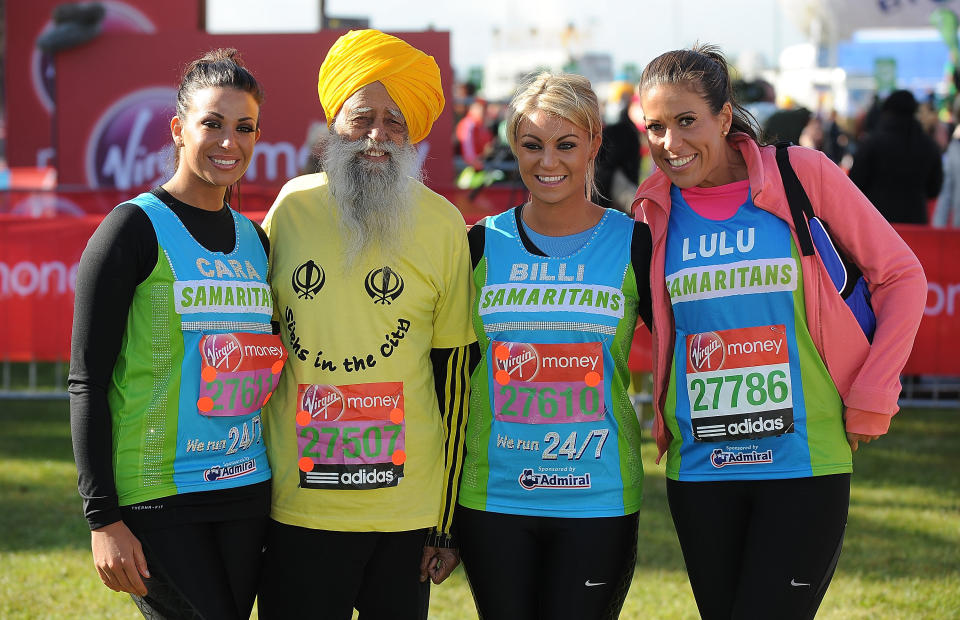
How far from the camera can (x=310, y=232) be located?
2.94 m

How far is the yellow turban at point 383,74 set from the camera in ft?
9.87

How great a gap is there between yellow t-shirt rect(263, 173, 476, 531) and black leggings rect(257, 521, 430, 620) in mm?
52

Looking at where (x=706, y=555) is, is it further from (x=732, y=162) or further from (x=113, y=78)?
(x=113, y=78)

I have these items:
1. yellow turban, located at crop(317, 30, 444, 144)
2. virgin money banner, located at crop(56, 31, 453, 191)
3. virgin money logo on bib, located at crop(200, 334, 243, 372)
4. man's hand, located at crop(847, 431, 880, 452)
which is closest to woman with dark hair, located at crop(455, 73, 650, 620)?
yellow turban, located at crop(317, 30, 444, 144)

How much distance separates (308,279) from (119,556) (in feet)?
2.82

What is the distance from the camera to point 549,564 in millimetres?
2859

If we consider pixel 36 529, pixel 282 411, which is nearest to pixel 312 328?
pixel 282 411

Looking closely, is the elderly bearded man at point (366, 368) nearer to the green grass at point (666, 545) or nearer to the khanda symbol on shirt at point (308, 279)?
the khanda symbol on shirt at point (308, 279)

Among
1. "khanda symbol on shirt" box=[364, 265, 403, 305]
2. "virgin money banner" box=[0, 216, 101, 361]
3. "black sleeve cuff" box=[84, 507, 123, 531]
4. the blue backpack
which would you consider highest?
the blue backpack

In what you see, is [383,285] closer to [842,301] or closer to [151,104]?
[842,301]

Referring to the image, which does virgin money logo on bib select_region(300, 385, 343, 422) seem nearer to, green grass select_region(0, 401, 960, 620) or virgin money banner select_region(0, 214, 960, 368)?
green grass select_region(0, 401, 960, 620)

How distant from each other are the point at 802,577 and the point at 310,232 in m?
1.62

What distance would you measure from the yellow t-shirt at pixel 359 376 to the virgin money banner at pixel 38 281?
500 cm

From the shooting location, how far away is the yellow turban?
3010 mm
